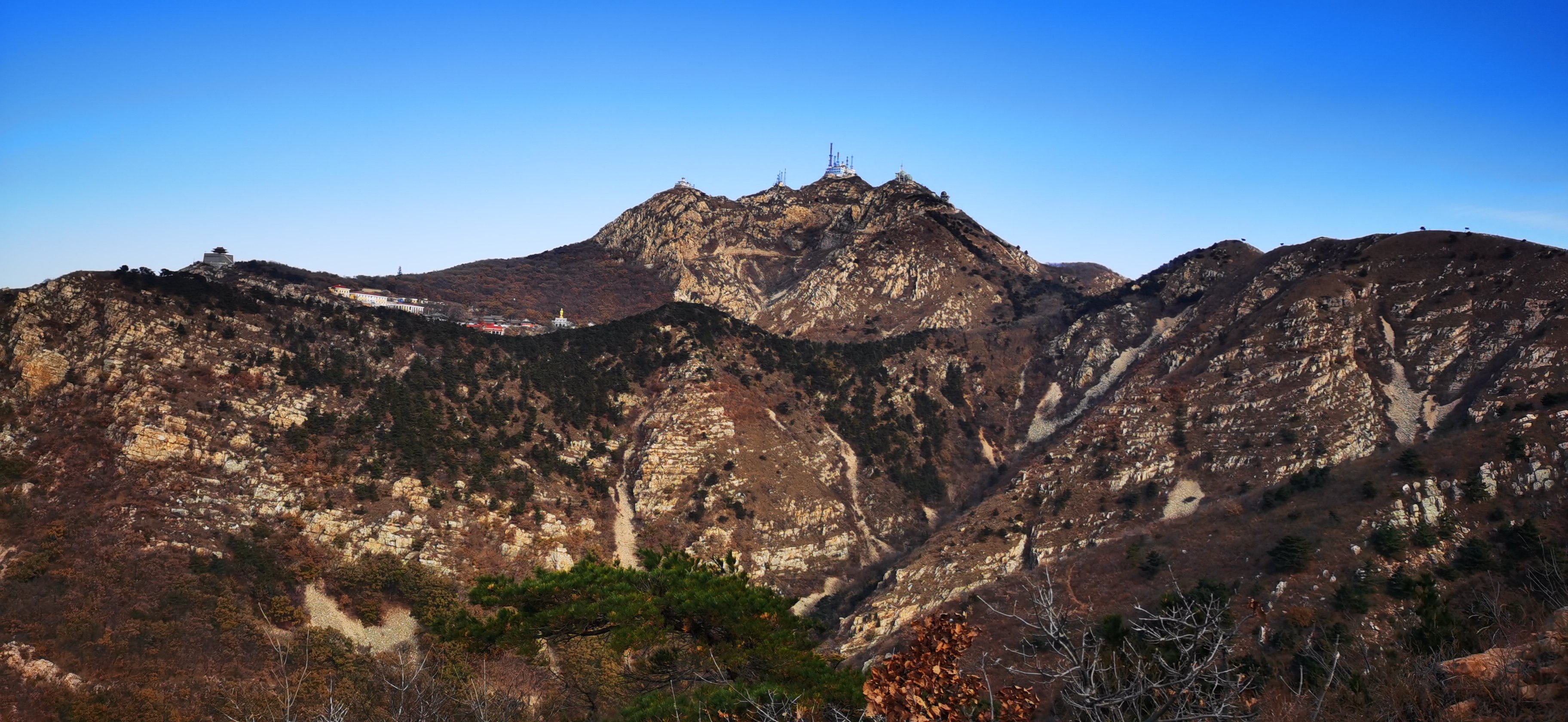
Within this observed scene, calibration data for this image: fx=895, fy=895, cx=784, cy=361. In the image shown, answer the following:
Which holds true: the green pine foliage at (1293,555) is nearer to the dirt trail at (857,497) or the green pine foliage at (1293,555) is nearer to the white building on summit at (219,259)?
the dirt trail at (857,497)

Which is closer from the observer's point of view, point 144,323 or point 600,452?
point 144,323

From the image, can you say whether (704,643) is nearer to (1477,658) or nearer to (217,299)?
(1477,658)

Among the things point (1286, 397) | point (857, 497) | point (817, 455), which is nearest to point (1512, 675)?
point (1286, 397)

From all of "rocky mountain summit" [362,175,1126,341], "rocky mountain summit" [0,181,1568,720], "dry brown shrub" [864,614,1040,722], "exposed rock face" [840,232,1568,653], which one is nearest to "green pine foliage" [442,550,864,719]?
"dry brown shrub" [864,614,1040,722]

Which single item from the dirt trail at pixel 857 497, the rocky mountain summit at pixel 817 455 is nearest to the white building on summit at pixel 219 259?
the rocky mountain summit at pixel 817 455

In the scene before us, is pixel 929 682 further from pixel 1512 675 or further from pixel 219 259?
pixel 219 259

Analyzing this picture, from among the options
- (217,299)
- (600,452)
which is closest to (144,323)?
(217,299)

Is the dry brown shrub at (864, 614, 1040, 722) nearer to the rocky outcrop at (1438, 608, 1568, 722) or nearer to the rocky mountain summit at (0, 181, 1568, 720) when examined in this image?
the rocky outcrop at (1438, 608, 1568, 722)
